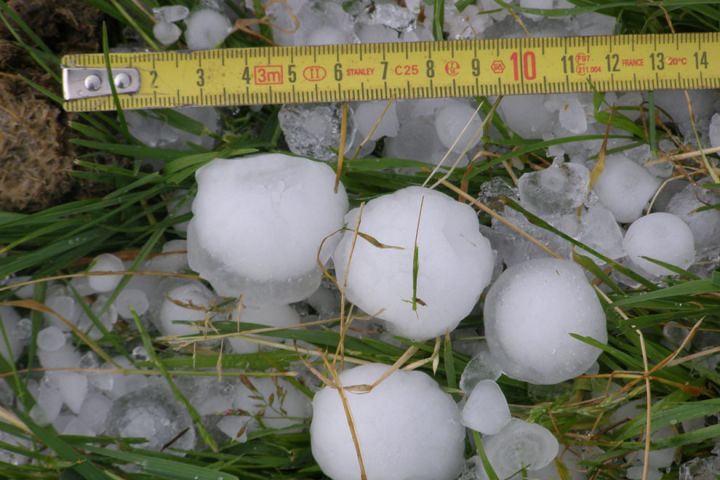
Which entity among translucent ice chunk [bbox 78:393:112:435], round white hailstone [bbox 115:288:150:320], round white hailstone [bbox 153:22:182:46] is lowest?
translucent ice chunk [bbox 78:393:112:435]

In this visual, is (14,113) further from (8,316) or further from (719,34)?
(719,34)

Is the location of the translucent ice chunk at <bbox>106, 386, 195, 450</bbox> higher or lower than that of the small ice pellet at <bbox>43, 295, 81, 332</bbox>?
lower

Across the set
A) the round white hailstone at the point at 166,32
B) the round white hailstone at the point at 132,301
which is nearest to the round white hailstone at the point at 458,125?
the round white hailstone at the point at 166,32

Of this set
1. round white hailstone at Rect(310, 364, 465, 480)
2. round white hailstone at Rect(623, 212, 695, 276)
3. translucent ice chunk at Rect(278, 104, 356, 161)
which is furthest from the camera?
translucent ice chunk at Rect(278, 104, 356, 161)

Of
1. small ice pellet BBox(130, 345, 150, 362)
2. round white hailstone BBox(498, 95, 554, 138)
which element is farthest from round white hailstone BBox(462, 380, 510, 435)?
small ice pellet BBox(130, 345, 150, 362)

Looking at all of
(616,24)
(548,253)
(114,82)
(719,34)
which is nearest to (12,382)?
(114,82)

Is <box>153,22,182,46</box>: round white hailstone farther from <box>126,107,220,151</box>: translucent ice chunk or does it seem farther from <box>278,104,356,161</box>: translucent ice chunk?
<box>278,104,356,161</box>: translucent ice chunk

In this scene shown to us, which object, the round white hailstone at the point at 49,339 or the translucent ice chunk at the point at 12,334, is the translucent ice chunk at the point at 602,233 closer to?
the round white hailstone at the point at 49,339

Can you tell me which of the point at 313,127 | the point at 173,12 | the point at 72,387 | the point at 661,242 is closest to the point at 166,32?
the point at 173,12

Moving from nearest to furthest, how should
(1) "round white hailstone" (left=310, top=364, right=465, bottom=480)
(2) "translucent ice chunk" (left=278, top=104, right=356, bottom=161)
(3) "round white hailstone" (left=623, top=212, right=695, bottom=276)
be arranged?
(1) "round white hailstone" (left=310, top=364, right=465, bottom=480) < (3) "round white hailstone" (left=623, top=212, right=695, bottom=276) < (2) "translucent ice chunk" (left=278, top=104, right=356, bottom=161)
